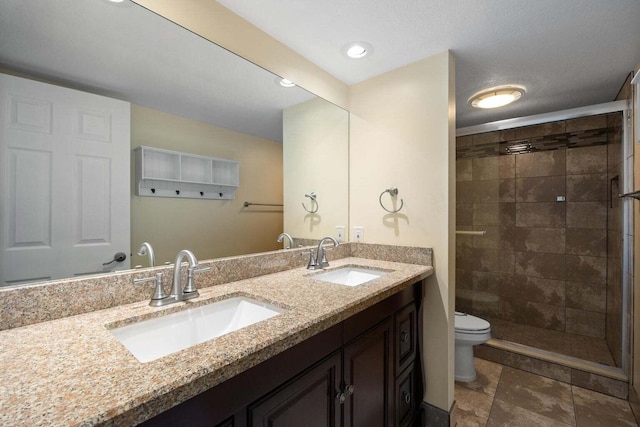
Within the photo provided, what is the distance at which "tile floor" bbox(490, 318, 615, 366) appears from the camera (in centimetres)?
216

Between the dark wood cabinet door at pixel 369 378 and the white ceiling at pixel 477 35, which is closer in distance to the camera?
the dark wood cabinet door at pixel 369 378

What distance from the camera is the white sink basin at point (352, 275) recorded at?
65.1 inches

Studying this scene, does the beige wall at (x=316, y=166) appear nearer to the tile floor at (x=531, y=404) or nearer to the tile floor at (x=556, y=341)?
the tile floor at (x=531, y=404)

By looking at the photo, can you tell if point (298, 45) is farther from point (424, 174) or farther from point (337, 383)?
point (337, 383)

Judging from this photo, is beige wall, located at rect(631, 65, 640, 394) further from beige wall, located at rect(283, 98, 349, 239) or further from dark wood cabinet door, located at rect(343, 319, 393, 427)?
beige wall, located at rect(283, 98, 349, 239)

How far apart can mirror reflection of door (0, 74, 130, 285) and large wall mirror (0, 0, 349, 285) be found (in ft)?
0.07

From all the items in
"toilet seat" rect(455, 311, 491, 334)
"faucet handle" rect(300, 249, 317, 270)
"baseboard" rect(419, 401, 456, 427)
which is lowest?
"baseboard" rect(419, 401, 456, 427)

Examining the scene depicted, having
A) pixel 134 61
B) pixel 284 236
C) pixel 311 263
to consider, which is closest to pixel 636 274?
pixel 311 263

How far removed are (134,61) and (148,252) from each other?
0.74 metres

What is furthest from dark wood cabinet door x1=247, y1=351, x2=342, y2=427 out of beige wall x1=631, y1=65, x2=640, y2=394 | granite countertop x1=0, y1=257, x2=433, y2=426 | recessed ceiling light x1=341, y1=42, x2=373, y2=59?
beige wall x1=631, y1=65, x2=640, y2=394

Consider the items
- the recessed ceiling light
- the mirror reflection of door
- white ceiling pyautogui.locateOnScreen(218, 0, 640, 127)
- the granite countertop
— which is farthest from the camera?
the recessed ceiling light

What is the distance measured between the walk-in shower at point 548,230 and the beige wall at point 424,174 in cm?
106

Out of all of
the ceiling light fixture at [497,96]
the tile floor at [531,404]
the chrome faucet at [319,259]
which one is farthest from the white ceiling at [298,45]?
the tile floor at [531,404]

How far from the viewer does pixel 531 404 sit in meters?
1.81
